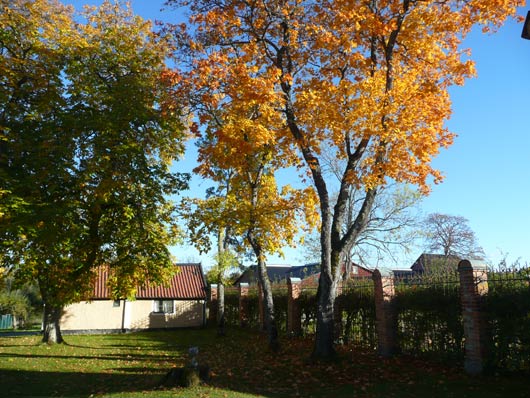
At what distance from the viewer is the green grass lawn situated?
9.00 meters

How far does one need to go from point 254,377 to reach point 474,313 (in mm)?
5610

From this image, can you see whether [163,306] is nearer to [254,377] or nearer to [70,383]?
[70,383]

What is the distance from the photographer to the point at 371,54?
1299cm

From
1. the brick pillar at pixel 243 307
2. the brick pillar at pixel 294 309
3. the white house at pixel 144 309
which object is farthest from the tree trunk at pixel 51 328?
the brick pillar at pixel 294 309

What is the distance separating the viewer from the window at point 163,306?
104 feet

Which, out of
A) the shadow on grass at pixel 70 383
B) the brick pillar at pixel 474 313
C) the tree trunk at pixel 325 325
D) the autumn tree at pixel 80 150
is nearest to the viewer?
the shadow on grass at pixel 70 383

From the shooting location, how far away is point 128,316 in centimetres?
3034

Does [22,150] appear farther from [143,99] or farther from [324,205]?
[324,205]

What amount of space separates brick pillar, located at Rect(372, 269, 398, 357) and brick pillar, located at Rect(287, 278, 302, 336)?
5878 mm

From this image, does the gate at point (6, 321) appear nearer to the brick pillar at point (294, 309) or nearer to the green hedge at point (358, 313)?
the brick pillar at point (294, 309)

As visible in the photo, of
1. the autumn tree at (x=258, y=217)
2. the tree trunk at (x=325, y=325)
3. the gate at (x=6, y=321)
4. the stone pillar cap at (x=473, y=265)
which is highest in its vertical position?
the autumn tree at (x=258, y=217)

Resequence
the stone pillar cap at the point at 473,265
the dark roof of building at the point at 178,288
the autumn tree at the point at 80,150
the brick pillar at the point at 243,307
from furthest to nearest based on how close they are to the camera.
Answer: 1. the dark roof of building at the point at 178,288
2. the brick pillar at the point at 243,307
3. the autumn tree at the point at 80,150
4. the stone pillar cap at the point at 473,265

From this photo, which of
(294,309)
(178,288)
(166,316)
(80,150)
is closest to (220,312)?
(166,316)

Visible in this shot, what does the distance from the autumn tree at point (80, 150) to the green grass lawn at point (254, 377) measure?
3.05 meters
